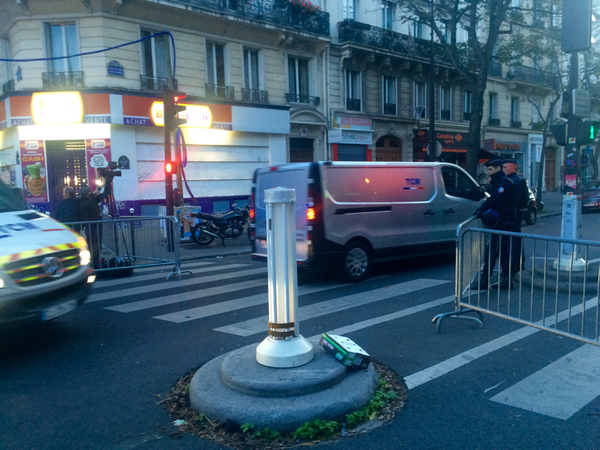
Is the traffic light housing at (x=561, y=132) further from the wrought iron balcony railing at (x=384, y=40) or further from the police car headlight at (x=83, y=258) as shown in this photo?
the wrought iron balcony railing at (x=384, y=40)

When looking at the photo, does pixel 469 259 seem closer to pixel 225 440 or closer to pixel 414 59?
pixel 225 440

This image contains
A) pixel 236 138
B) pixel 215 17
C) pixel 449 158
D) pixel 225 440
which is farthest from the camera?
pixel 449 158

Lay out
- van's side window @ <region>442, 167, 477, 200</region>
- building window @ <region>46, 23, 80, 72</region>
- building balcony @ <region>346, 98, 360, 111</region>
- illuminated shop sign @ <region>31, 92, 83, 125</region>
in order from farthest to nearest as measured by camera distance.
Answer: building balcony @ <region>346, 98, 360, 111</region>, building window @ <region>46, 23, 80, 72</region>, illuminated shop sign @ <region>31, 92, 83, 125</region>, van's side window @ <region>442, 167, 477, 200</region>

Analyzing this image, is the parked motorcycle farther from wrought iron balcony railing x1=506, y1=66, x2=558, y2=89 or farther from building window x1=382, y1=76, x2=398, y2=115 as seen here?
wrought iron balcony railing x1=506, y1=66, x2=558, y2=89

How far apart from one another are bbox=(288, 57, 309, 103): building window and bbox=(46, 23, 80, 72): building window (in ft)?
28.6

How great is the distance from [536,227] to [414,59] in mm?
12949

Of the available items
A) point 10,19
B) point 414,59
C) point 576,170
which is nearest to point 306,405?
point 576,170

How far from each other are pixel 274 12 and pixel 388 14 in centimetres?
788

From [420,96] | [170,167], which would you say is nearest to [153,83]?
[170,167]

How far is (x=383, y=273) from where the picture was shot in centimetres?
937

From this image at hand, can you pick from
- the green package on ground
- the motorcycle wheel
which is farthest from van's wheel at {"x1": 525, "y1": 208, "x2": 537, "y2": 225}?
the green package on ground

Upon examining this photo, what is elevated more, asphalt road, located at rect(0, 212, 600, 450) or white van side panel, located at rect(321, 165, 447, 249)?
white van side panel, located at rect(321, 165, 447, 249)

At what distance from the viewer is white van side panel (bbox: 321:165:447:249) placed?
26.9ft

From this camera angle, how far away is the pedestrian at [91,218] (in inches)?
360
